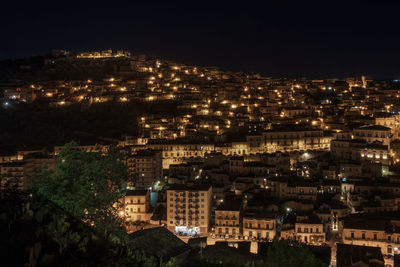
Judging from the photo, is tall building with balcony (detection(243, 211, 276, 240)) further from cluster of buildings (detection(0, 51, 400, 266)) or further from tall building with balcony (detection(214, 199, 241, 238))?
tall building with balcony (detection(214, 199, 241, 238))

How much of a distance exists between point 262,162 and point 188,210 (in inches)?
321

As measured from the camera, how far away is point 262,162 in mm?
28734

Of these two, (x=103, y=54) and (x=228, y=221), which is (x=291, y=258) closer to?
(x=228, y=221)

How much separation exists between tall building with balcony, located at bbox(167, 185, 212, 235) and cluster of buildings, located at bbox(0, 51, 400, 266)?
6cm

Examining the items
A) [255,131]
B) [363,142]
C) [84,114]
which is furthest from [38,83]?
[363,142]

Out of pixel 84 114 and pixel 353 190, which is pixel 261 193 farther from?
pixel 84 114

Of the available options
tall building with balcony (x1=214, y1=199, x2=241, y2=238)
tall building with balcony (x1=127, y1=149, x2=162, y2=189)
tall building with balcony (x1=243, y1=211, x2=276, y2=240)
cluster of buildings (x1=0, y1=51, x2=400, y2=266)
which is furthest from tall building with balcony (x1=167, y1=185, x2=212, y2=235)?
tall building with balcony (x1=127, y1=149, x2=162, y2=189)

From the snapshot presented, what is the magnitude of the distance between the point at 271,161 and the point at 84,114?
25859mm

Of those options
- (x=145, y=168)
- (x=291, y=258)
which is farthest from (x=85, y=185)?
(x=145, y=168)

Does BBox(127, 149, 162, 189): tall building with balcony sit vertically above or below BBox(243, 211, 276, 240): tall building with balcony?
above

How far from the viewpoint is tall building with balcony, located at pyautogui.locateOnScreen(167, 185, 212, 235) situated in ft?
75.9

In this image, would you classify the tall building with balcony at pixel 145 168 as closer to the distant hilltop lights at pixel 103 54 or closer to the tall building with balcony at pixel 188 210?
the tall building with balcony at pixel 188 210

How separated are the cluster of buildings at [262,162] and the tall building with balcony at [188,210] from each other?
0.20 feet

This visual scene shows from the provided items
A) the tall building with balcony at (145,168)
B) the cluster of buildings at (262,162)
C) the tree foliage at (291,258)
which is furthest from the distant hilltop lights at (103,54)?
the tree foliage at (291,258)
